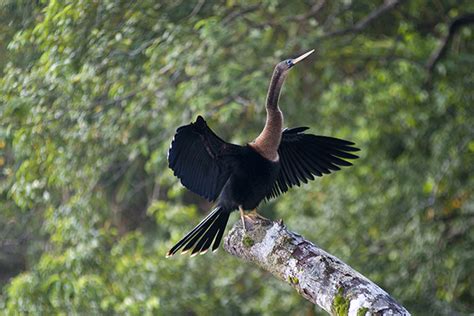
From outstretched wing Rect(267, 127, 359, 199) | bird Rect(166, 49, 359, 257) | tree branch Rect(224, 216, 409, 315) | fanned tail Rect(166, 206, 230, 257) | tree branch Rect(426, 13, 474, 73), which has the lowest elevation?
tree branch Rect(426, 13, 474, 73)

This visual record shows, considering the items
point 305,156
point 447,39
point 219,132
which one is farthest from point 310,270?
point 219,132

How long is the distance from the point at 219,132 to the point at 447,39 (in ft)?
6.28

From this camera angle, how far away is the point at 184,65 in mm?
5602

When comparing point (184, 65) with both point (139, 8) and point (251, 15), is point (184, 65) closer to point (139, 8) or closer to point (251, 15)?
point (139, 8)

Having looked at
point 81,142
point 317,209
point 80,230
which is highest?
point 81,142

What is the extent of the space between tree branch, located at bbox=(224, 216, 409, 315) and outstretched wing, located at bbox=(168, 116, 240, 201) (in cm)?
54

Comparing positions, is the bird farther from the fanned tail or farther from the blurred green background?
the blurred green background

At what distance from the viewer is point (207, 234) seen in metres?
3.61

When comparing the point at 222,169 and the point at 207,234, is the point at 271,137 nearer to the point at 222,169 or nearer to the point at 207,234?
the point at 222,169

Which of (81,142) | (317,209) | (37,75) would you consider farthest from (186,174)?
(317,209)

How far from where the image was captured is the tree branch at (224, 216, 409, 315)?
2.42m

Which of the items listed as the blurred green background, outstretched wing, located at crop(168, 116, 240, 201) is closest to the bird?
outstretched wing, located at crop(168, 116, 240, 201)

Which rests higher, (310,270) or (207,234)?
(310,270)

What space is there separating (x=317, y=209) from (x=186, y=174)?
12.8 feet
